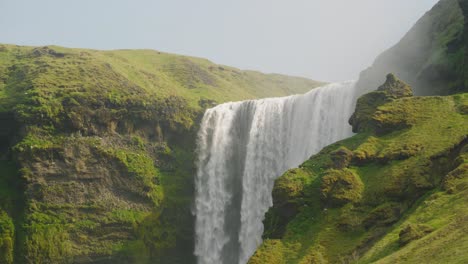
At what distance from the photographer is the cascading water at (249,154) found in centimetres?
5009

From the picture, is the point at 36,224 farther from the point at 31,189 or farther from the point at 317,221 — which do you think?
the point at 317,221

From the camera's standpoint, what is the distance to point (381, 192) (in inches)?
1091

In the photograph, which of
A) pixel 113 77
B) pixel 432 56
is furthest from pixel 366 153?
pixel 113 77

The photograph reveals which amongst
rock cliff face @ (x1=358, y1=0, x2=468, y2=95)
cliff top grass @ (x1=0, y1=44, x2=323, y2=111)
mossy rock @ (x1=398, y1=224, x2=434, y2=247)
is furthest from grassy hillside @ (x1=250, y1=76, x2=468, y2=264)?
cliff top grass @ (x1=0, y1=44, x2=323, y2=111)

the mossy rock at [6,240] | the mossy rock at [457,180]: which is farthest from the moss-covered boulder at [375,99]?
the mossy rock at [6,240]

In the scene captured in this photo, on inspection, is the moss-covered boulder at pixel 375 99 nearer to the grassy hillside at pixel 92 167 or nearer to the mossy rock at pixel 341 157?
the mossy rock at pixel 341 157

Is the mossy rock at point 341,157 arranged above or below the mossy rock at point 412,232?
above

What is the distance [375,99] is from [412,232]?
17890 mm

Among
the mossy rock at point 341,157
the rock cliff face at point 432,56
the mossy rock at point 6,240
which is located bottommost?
the mossy rock at point 6,240

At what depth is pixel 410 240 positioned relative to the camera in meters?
20.5

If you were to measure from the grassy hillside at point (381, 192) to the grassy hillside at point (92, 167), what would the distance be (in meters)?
25.9

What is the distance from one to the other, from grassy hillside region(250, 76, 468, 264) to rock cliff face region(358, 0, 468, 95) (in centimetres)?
597

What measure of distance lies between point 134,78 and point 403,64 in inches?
1430

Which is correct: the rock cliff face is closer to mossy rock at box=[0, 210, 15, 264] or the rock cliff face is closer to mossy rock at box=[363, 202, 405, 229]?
mossy rock at box=[363, 202, 405, 229]
